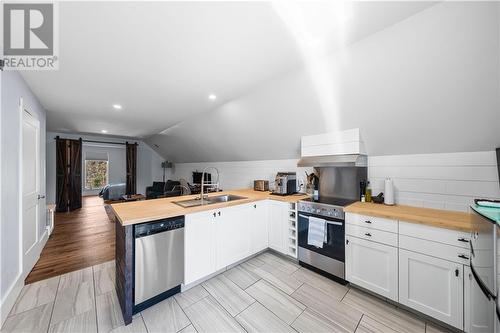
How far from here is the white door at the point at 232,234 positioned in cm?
226

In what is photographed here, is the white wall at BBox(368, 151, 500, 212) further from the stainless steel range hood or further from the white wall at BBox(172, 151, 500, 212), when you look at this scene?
the stainless steel range hood

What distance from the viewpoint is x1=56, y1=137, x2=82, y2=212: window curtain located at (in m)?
5.68

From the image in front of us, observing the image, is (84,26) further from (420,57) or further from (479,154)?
(479,154)

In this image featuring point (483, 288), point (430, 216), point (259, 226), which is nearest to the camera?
point (483, 288)

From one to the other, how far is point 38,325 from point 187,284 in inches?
47.1

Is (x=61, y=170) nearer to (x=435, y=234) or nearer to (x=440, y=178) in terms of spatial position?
(x=435, y=234)

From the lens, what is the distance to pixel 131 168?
755 cm

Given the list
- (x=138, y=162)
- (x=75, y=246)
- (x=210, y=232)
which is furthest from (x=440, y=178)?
(x=138, y=162)

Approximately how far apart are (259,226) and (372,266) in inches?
55.3

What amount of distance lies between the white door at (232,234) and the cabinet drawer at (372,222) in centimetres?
126

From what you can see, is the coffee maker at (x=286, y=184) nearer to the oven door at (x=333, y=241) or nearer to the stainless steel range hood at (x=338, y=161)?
the stainless steel range hood at (x=338, y=161)

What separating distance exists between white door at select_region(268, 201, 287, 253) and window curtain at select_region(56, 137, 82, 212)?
257 inches

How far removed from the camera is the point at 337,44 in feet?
5.61

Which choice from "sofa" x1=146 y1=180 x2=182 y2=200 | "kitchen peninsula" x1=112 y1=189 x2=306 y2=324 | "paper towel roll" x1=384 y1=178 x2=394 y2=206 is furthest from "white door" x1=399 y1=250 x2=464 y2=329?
"sofa" x1=146 y1=180 x2=182 y2=200
